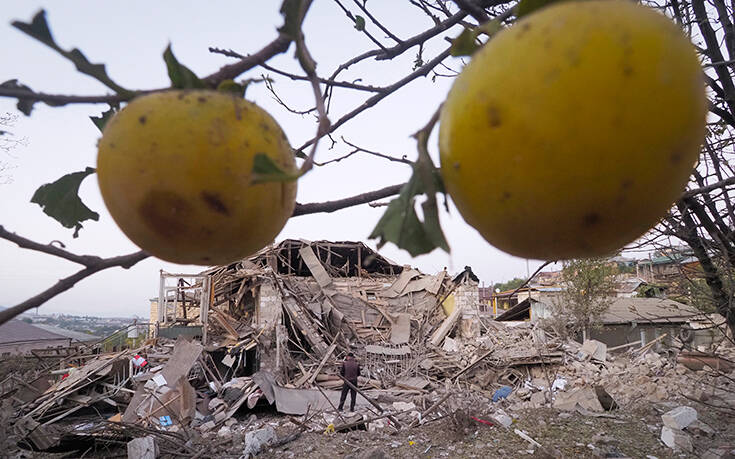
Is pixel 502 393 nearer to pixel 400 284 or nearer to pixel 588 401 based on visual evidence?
pixel 588 401

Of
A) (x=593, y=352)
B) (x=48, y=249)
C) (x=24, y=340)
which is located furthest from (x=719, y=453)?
(x=24, y=340)

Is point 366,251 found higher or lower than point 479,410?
higher

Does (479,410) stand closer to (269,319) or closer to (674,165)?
(269,319)

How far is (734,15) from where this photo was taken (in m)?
3.14

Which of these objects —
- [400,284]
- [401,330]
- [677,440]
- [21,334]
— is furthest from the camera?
[21,334]

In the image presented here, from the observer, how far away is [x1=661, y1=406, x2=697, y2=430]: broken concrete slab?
804 cm

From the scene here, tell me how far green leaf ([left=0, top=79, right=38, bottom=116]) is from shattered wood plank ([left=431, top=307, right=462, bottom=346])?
16902 mm

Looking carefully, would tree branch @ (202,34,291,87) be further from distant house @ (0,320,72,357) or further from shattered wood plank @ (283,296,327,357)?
distant house @ (0,320,72,357)

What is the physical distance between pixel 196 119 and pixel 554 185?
0.48m

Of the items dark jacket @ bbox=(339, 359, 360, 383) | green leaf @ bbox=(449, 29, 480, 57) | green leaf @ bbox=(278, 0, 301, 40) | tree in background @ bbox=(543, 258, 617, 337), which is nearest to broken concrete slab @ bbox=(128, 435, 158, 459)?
dark jacket @ bbox=(339, 359, 360, 383)

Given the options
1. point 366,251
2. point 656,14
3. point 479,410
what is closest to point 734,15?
point 656,14

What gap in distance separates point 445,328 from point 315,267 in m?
5.60

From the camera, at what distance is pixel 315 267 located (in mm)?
18141

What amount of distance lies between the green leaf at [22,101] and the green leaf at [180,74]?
254mm
